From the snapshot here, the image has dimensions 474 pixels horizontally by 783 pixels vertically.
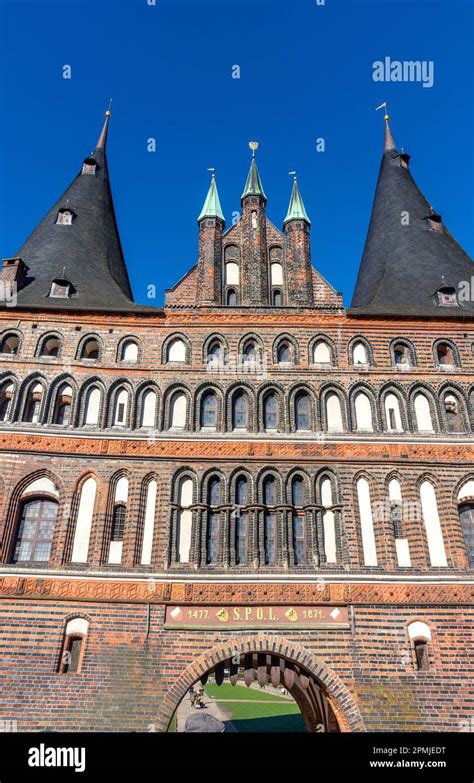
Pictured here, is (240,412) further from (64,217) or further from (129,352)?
(64,217)

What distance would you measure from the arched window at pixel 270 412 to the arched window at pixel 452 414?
3687 millimetres

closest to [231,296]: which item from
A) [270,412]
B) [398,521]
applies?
[270,412]

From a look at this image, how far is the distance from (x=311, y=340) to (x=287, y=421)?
2.10 metres

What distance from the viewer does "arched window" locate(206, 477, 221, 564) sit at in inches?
456

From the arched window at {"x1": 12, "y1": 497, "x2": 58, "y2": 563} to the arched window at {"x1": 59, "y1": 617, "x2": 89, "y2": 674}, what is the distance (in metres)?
1.35

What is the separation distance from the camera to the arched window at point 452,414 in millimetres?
13031

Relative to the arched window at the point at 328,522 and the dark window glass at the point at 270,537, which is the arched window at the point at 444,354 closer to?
the arched window at the point at 328,522

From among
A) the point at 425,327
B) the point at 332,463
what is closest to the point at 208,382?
the point at 332,463

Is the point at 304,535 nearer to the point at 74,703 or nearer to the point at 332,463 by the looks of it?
the point at 332,463

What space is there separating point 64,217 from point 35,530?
9.63m

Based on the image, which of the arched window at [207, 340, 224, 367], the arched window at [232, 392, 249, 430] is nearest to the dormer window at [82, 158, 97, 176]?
the arched window at [207, 340, 224, 367]

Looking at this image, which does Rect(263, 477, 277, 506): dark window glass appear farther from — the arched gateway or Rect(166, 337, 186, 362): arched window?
Rect(166, 337, 186, 362): arched window

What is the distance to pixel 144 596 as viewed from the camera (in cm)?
1103

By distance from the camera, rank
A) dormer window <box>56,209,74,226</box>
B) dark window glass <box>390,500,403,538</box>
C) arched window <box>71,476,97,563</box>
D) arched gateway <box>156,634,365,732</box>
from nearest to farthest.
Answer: arched gateway <box>156,634,365,732</box> < arched window <box>71,476,97,563</box> < dark window glass <box>390,500,403,538</box> < dormer window <box>56,209,74,226</box>
